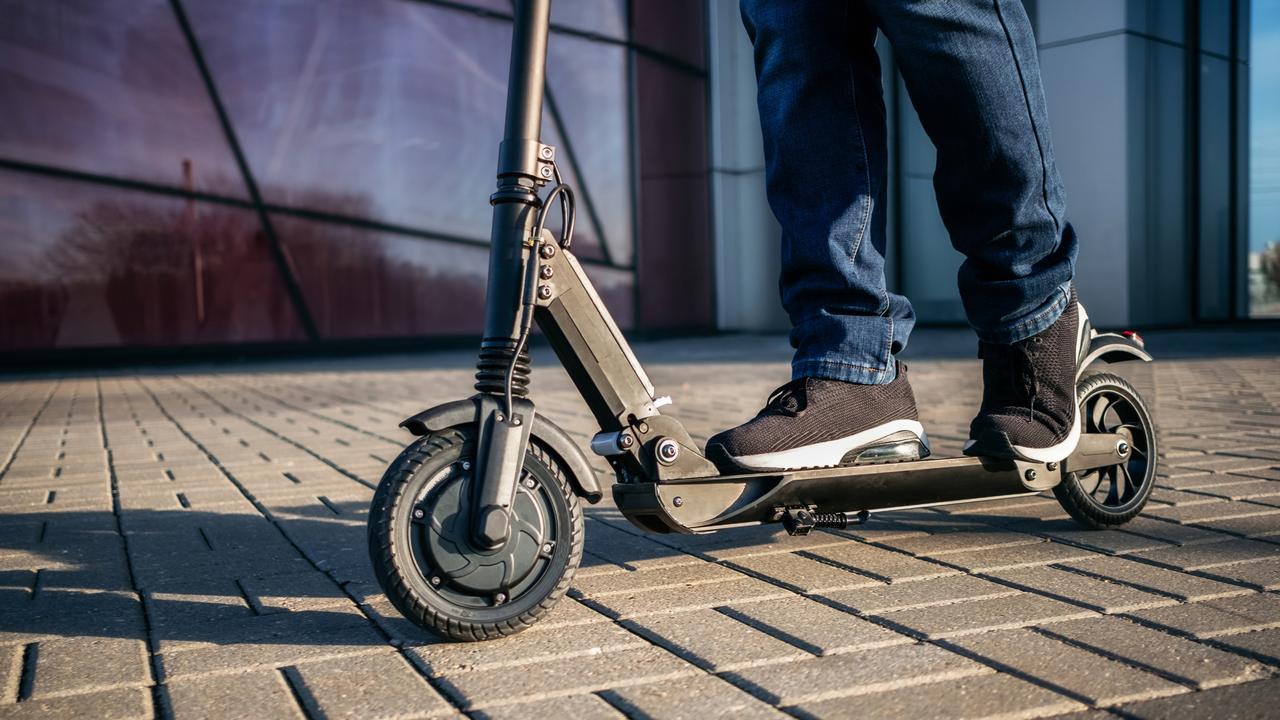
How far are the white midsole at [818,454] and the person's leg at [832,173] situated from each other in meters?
0.10

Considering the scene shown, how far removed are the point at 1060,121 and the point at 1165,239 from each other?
182 cm

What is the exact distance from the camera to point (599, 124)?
1304 centimetres

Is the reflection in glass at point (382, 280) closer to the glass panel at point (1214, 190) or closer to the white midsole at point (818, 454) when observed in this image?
the glass panel at point (1214, 190)

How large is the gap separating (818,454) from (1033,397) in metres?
0.54

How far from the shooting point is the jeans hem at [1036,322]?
6.81ft

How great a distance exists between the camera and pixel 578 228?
13.1 m

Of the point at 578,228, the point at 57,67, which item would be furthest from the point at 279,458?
the point at 578,228

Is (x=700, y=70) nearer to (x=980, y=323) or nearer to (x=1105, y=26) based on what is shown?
(x=1105, y=26)

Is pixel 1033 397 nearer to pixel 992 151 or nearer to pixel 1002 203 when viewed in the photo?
pixel 1002 203

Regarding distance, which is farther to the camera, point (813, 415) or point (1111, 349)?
point (1111, 349)

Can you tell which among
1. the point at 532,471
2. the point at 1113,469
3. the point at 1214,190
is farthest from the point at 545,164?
the point at 1214,190

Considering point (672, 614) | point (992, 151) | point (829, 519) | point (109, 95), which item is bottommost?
point (672, 614)

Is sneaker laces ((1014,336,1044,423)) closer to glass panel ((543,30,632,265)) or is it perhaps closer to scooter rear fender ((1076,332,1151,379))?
scooter rear fender ((1076,332,1151,379))

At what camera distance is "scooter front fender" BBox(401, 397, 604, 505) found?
63.0 inches
